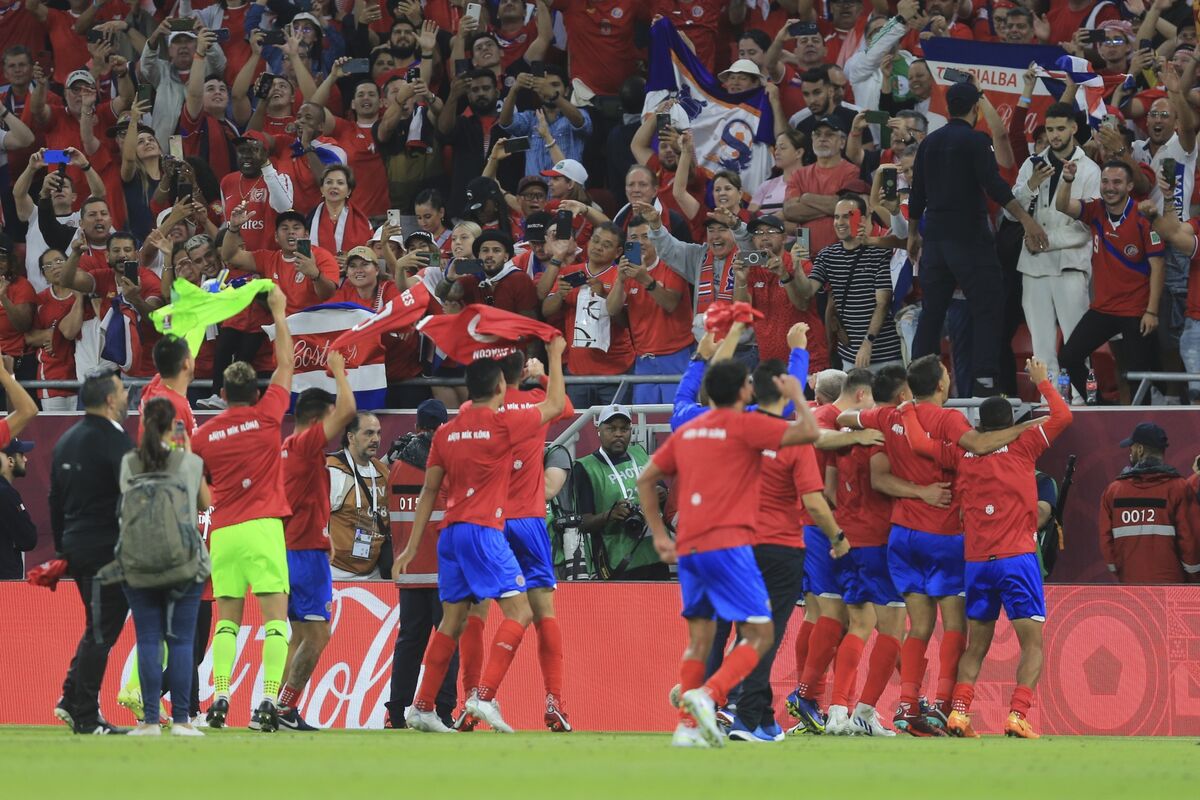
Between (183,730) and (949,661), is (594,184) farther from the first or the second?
(183,730)

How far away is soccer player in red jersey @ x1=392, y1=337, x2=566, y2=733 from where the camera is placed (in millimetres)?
12312

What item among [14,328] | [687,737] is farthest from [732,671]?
[14,328]

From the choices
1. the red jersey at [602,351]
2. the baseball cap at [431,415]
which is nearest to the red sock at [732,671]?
the baseball cap at [431,415]

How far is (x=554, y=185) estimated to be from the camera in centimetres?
1836

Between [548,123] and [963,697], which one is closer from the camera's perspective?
[963,697]

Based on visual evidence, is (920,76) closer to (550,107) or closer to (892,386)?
(550,107)

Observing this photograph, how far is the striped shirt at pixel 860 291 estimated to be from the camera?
16266 mm

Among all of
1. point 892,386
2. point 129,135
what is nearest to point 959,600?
point 892,386

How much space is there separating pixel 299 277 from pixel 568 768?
980 centimetres

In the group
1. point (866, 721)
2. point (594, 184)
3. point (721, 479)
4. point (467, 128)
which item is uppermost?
point (467, 128)

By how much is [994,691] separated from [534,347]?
521cm

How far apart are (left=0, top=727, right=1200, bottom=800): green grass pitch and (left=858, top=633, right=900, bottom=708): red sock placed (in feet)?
3.73

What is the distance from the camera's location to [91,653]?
11.4 m

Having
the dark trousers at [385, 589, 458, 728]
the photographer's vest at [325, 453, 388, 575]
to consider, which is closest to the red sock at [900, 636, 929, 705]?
the dark trousers at [385, 589, 458, 728]
